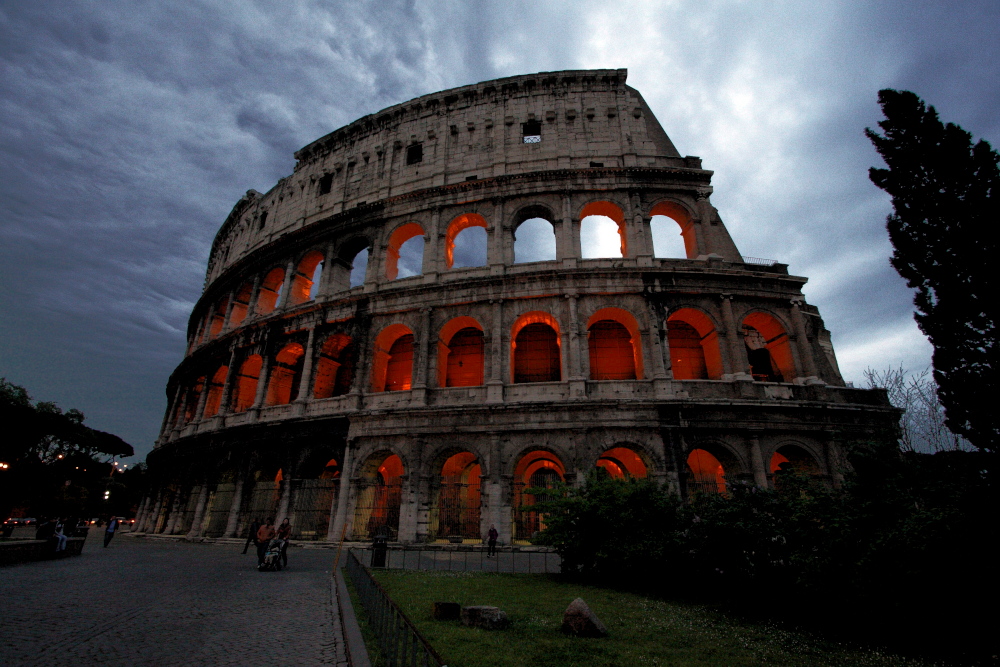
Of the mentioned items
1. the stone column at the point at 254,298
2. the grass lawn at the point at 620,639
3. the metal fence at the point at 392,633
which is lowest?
the grass lawn at the point at 620,639

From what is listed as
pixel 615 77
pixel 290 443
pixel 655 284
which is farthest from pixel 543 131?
pixel 290 443

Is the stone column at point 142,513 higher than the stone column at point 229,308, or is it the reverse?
the stone column at point 229,308

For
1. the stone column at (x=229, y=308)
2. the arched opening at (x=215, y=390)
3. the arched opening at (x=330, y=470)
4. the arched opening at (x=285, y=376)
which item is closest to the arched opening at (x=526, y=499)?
the arched opening at (x=330, y=470)

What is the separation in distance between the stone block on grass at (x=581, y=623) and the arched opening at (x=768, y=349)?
14.8 metres

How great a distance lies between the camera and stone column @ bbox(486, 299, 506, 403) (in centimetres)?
1623

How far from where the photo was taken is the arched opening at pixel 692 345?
56.9ft

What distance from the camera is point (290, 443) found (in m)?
18.2

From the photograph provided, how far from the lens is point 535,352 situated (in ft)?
61.4

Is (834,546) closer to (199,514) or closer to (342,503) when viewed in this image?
(342,503)

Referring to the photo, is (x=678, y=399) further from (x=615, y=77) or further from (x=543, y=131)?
(x=615, y=77)

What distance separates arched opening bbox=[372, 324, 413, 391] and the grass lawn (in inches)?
450

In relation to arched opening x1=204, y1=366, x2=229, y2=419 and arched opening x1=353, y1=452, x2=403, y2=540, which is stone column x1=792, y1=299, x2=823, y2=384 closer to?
arched opening x1=353, y1=452, x2=403, y2=540

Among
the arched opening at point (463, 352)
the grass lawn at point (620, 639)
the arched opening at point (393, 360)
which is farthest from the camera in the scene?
the arched opening at point (393, 360)

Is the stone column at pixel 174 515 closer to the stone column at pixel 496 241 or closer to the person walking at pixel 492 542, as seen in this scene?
the person walking at pixel 492 542
